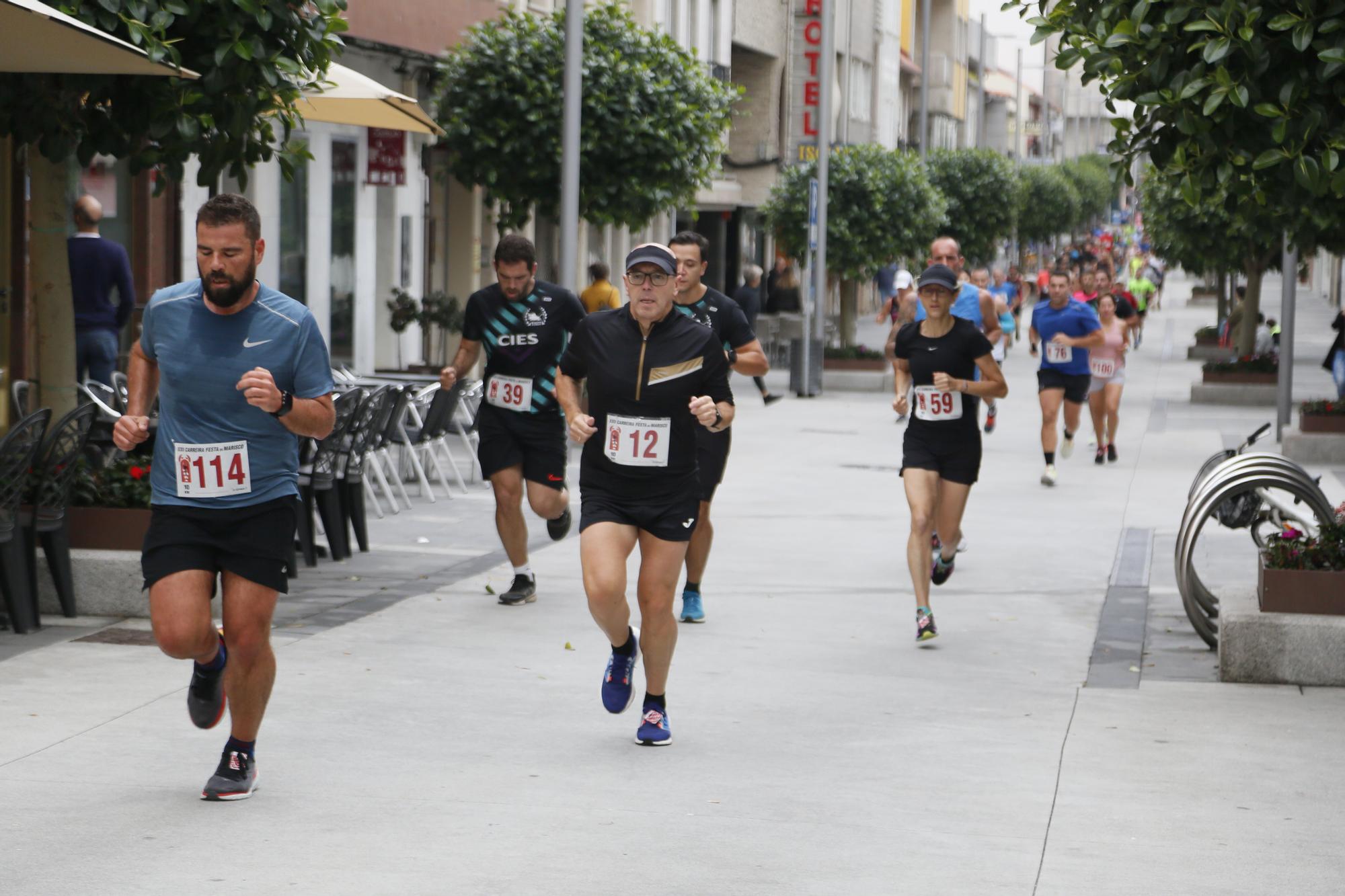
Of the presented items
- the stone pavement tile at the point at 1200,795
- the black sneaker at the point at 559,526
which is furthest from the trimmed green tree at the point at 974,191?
the stone pavement tile at the point at 1200,795

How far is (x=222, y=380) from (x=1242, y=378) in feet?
75.8

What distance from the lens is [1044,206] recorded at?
71.8m

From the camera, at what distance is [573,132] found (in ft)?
53.4

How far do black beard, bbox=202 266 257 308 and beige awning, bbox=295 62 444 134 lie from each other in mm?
6836

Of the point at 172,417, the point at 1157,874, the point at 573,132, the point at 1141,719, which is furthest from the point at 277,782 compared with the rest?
the point at 573,132

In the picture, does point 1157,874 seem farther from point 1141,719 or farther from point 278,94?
point 278,94

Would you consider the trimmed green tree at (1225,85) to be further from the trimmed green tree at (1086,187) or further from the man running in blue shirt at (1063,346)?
the trimmed green tree at (1086,187)

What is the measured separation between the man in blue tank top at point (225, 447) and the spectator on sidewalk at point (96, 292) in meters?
8.27

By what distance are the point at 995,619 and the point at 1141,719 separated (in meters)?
2.57

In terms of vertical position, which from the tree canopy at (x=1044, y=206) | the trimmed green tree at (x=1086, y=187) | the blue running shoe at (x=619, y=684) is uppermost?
the trimmed green tree at (x=1086, y=187)

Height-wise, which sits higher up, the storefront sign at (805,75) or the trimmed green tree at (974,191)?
the storefront sign at (805,75)

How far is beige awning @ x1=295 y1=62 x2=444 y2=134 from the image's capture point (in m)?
12.8

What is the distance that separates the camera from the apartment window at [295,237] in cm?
2112

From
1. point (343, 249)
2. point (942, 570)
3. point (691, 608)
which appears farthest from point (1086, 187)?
point (691, 608)
